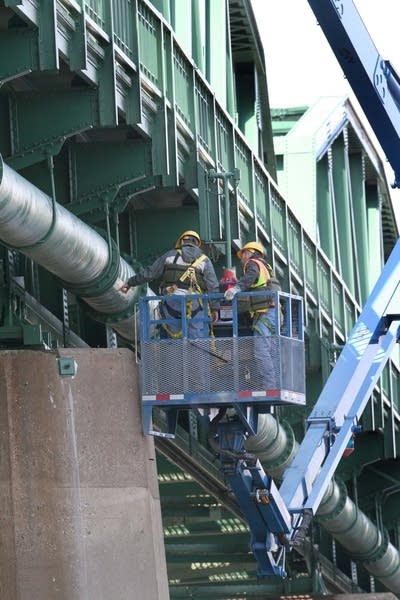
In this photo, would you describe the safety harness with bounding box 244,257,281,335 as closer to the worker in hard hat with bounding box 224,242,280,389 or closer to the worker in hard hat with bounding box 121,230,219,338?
the worker in hard hat with bounding box 224,242,280,389

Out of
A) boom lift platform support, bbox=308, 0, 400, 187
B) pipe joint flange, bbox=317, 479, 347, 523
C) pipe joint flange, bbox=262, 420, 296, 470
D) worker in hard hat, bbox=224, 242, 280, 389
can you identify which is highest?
boom lift platform support, bbox=308, 0, 400, 187

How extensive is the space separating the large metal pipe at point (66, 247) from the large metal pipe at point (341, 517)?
219 inches

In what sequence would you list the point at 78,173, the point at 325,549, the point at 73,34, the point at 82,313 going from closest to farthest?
1. the point at 73,34
2. the point at 78,173
3. the point at 82,313
4. the point at 325,549

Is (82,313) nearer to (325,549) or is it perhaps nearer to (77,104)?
(77,104)

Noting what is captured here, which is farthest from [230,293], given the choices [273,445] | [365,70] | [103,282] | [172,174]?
[273,445]

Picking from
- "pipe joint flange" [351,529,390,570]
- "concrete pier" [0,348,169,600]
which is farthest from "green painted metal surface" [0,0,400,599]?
"concrete pier" [0,348,169,600]

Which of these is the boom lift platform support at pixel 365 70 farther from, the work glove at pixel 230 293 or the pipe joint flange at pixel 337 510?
the pipe joint flange at pixel 337 510

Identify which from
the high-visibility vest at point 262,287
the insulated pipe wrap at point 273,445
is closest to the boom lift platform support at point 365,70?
the insulated pipe wrap at point 273,445

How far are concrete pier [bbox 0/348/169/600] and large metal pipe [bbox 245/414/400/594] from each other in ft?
31.3

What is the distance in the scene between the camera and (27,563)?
77.9ft

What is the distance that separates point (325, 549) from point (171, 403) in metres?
26.5

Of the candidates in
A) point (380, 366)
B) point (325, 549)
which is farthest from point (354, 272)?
point (380, 366)

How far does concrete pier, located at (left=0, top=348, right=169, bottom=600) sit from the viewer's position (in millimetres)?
23797

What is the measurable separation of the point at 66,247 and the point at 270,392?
3266mm
